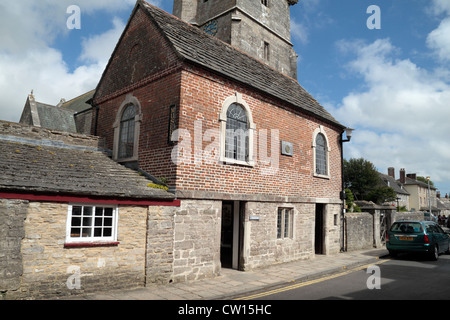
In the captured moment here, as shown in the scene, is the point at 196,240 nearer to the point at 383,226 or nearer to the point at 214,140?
the point at 214,140

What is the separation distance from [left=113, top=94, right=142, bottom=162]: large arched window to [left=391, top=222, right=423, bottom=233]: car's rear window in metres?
11.8

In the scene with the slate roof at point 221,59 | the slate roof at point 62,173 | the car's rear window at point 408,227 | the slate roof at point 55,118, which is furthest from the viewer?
the slate roof at point 55,118

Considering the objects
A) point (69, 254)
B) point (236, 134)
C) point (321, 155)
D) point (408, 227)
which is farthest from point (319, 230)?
point (69, 254)

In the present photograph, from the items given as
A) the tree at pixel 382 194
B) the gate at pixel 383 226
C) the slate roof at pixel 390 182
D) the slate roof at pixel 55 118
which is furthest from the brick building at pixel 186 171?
the slate roof at pixel 390 182

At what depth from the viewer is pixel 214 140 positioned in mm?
9531

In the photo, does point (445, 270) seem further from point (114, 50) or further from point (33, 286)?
point (114, 50)

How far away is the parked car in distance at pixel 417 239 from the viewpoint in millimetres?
12727

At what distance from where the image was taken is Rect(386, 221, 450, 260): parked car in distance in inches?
501

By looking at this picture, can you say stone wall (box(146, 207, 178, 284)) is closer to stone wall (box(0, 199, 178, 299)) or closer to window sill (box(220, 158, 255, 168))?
stone wall (box(0, 199, 178, 299))

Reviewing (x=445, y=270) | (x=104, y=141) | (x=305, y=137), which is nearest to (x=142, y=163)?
(x=104, y=141)

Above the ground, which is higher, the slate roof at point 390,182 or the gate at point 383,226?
the slate roof at point 390,182

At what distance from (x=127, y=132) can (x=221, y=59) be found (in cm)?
435

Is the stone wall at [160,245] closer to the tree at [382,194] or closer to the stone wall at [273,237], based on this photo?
the stone wall at [273,237]

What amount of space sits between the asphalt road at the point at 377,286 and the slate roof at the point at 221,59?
21.9 feet
